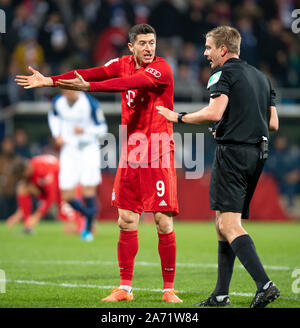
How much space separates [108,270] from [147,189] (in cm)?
226

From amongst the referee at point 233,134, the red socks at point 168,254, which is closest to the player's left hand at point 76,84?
the referee at point 233,134

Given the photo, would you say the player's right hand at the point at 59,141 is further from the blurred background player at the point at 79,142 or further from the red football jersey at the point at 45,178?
the red football jersey at the point at 45,178

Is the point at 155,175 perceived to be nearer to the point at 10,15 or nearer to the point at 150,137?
the point at 150,137

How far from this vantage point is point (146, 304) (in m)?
5.80

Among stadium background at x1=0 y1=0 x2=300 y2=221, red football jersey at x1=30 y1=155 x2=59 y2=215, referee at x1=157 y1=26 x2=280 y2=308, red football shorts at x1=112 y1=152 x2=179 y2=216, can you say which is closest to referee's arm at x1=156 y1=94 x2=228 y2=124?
referee at x1=157 y1=26 x2=280 y2=308

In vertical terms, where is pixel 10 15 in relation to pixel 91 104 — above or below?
above

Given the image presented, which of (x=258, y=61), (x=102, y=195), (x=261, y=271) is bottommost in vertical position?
(x=102, y=195)

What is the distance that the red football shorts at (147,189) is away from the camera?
6.23 m

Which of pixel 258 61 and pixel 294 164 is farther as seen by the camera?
pixel 258 61

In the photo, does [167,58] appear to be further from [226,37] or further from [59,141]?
[226,37]

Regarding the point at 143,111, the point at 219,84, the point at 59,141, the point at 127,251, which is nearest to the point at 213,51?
the point at 219,84

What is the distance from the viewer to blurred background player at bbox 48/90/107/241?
12.5m
